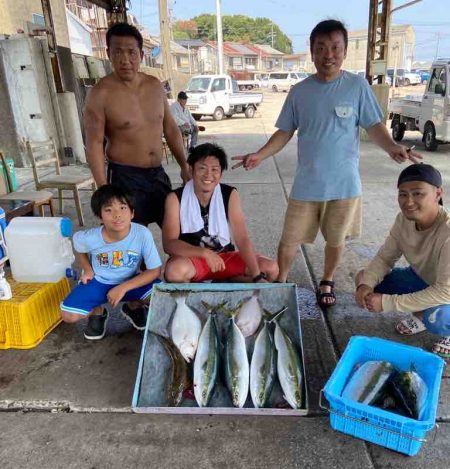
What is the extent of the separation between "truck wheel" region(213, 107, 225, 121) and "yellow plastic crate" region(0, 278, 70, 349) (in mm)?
16121

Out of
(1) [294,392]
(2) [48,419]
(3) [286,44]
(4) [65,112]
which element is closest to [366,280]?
(1) [294,392]

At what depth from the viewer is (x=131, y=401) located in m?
2.24

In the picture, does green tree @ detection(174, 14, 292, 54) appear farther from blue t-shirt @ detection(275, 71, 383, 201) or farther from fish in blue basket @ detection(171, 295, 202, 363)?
fish in blue basket @ detection(171, 295, 202, 363)

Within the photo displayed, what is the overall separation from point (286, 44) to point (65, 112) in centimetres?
9870

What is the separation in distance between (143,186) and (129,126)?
17.1 inches

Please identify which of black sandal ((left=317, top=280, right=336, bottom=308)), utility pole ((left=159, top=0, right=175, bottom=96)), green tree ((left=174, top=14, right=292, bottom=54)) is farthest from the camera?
green tree ((left=174, top=14, right=292, bottom=54))

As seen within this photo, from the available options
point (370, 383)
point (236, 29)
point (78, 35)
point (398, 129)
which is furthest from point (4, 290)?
point (236, 29)

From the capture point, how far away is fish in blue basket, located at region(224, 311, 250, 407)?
203cm

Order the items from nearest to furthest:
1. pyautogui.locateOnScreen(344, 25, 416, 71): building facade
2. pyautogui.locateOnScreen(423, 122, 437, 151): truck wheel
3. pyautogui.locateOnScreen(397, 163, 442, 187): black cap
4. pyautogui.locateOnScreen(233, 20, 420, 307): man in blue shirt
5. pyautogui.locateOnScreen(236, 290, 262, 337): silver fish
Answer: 1. pyautogui.locateOnScreen(397, 163, 442, 187): black cap
2. pyautogui.locateOnScreen(236, 290, 262, 337): silver fish
3. pyautogui.locateOnScreen(233, 20, 420, 307): man in blue shirt
4. pyautogui.locateOnScreen(423, 122, 437, 151): truck wheel
5. pyautogui.locateOnScreen(344, 25, 416, 71): building facade

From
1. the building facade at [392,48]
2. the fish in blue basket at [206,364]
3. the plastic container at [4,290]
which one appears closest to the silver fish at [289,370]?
the fish in blue basket at [206,364]

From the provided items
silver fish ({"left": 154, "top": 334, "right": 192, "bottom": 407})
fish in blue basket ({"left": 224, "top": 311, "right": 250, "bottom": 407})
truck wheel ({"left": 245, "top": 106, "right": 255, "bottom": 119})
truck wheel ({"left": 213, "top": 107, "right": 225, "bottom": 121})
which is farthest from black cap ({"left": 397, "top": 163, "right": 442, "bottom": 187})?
truck wheel ({"left": 245, "top": 106, "right": 255, "bottom": 119})

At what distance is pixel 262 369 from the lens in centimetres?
211

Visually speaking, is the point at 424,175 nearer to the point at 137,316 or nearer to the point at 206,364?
the point at 206,364

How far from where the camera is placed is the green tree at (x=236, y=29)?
76.9 m
